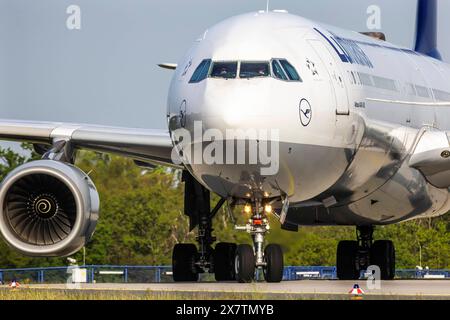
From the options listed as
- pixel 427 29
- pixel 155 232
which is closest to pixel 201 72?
pixel 427 29

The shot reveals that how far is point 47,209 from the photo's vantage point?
26.4 metres

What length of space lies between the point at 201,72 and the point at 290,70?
4.75 ft

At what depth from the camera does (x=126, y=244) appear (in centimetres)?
5222

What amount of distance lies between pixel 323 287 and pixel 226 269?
339 centimetres

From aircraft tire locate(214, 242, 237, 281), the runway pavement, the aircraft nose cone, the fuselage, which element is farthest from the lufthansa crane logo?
aircraft tire locate(214, 242, 237, 281)

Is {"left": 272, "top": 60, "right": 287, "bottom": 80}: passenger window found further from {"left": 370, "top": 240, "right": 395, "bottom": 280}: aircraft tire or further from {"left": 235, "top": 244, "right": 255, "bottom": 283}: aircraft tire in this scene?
{"left": 370, "top": 240, "right": 395, "bottom": 280}: aircraft tire

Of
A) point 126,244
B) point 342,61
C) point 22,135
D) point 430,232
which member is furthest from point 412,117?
point 126,244

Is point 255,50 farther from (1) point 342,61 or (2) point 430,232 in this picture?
(2) point 430,232

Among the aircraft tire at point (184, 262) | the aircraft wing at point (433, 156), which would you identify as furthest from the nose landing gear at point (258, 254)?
the aircraft tire at point (184, 262)

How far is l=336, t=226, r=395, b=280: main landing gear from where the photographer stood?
30500 mm

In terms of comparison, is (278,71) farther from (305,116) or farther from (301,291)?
(301,291)

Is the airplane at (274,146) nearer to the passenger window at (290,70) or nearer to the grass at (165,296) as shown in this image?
the passenger window at (290,70)

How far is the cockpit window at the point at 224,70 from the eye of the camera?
2297 cm
